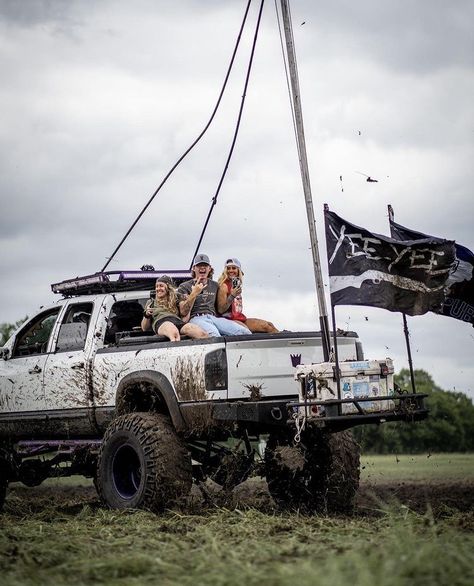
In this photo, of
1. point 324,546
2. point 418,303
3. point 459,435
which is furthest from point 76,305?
point 459,435

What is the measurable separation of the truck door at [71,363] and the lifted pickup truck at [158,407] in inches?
0.6

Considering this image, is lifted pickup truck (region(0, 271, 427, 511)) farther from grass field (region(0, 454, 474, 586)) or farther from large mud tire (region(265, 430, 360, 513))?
grass field (region(0, 454, 474, 586))

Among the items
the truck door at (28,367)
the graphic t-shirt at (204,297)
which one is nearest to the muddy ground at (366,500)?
the truck door at (28,367)

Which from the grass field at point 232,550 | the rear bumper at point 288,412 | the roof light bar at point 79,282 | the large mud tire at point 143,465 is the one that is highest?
the roof light bar at point 79,282

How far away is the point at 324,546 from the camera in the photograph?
545 centimetres

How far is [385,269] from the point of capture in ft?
26.9

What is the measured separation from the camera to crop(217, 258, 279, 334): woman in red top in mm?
9430

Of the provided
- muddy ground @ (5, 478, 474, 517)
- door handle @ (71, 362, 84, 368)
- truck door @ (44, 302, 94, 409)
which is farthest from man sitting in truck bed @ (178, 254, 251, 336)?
muddy ground @ (5, 478, 474, 517)

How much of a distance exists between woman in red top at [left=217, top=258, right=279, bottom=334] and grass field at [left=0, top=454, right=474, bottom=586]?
210cm

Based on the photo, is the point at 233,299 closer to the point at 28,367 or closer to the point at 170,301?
the point at 170,301

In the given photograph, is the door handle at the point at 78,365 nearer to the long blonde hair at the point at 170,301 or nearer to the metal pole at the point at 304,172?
the long blonde hair at the point at 170,301

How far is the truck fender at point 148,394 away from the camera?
8.23 metres

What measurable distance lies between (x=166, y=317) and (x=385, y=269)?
216 centimetres

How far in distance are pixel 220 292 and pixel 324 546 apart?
14.2 feet
